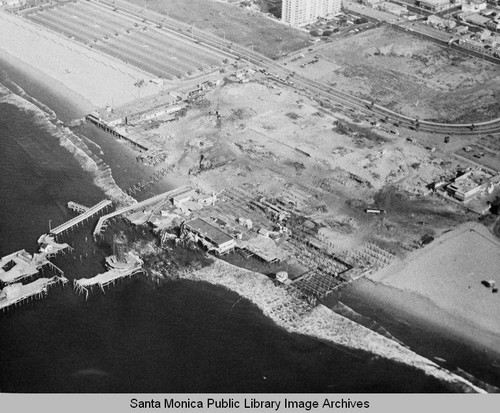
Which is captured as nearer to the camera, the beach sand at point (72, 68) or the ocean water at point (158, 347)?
the ocean water at point (158, 347)

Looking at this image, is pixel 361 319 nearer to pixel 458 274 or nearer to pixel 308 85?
pixel 458 274

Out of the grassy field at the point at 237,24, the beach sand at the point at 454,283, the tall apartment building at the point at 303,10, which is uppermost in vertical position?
the tall apartment building at the point at 303,10

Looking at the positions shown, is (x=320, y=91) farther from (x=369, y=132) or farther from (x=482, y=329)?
(x=482, y=329)

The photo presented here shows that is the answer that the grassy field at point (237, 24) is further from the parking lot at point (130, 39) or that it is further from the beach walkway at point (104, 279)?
the beach walkway at point (104, 279)

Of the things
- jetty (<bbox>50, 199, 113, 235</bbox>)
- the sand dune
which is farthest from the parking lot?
the sand dune

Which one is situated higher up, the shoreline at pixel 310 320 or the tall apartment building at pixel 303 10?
the tall apartment building at pixel 303 10

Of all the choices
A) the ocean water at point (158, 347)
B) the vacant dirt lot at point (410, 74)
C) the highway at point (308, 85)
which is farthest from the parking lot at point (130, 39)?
the ocean water at point (158, 347)

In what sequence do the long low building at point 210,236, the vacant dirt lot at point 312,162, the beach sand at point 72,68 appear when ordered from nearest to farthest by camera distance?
1. the long low building at point 210,236
2. the vacant dirt lot at point 312,162
3. the beach sand at point 72,68
